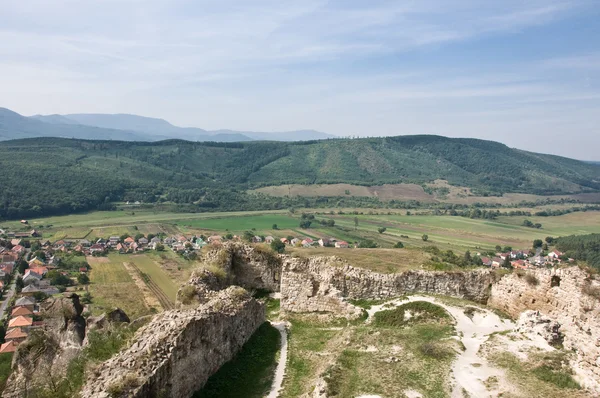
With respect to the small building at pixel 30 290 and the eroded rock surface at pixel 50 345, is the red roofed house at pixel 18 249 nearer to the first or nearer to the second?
the small building at pixel 30 290

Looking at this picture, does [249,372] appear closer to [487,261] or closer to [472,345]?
[472,345]

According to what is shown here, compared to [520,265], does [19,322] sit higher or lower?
lower

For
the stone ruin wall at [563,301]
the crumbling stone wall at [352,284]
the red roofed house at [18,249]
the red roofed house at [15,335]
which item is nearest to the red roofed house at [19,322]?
the red roofed house at [15,335]

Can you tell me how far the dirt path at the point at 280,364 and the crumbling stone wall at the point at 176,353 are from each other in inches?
55.9

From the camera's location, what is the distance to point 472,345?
46.5 feet

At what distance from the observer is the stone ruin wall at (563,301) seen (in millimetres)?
12648

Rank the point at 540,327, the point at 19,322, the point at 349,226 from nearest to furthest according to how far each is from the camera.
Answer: the point at 540,327, the point at 19,322, the point at 349,226

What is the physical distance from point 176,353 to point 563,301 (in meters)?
15.4

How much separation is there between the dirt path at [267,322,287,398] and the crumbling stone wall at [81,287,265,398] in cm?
142

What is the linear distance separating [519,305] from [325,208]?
430ft

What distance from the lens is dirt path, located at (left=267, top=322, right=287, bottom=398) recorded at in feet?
39.0

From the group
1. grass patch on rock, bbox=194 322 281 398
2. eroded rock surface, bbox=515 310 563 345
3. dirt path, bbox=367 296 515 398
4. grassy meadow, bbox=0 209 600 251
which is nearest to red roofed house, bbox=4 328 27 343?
grass patch on rock, bbox=194 322 281 398

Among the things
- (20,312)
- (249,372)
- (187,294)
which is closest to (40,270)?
(20,312)

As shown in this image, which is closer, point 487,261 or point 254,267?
point 254,267
